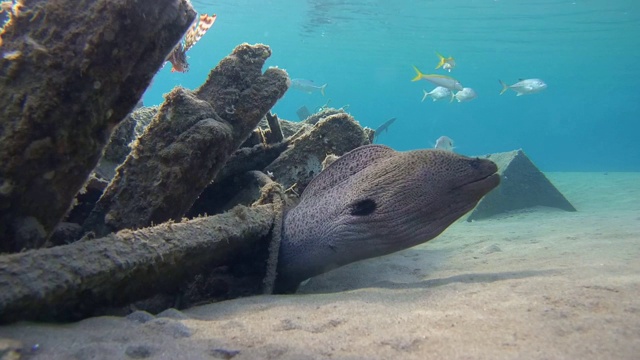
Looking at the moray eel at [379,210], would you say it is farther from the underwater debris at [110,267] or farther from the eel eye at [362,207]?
the underwater debris at [110,267]

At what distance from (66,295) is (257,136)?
3.31 m

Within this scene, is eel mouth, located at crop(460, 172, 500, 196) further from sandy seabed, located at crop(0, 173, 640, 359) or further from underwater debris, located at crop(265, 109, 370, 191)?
underwater debris, located at crop(265, 109, 370, 191)

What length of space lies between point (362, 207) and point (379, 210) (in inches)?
6.7

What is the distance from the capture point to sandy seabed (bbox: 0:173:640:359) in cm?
181

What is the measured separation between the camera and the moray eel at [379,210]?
11.6ft

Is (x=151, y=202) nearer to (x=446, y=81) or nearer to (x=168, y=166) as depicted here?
(x=168, y=166)

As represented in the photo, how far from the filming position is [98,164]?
8.87ft

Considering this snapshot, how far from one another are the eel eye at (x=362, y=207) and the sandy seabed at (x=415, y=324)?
2.27ft

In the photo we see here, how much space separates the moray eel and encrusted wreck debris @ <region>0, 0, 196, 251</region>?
2.04 m

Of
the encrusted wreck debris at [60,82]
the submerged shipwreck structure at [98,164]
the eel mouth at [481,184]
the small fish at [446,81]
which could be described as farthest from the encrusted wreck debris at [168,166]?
the small fish at [446,81]

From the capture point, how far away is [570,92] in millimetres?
102625

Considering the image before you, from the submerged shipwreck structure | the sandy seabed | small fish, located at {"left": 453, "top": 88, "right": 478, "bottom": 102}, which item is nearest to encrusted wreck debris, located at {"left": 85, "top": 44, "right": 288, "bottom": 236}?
the submerged shipwreck structure

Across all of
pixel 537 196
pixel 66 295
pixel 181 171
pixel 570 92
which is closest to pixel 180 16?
pixel 181 171

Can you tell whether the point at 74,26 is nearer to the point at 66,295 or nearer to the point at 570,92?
the point at 66,295
